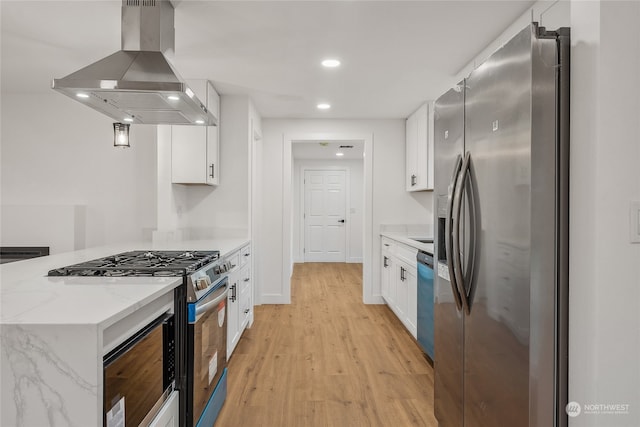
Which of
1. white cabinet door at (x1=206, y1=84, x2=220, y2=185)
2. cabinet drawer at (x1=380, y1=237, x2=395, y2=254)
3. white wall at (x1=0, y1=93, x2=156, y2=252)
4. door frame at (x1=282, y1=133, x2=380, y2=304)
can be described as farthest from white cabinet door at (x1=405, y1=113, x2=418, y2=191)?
white wall at (x1=0, y1=93, x2=156, y2=252)

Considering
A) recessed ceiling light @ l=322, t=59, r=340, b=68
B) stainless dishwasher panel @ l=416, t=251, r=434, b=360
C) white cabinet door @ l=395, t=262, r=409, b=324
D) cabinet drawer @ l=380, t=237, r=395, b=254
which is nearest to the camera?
stainless dishwasher panel @ l=416, t=251, r=434, b=360

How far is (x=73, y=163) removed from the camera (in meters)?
3.66

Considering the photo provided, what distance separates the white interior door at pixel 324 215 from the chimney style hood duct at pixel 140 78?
608cm

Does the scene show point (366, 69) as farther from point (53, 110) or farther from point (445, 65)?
point (53, 110)

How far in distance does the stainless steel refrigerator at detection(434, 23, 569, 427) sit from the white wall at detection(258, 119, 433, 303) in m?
3.13

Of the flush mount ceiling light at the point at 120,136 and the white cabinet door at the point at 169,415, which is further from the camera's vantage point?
the flush mount ceiling light at the point at 120,136

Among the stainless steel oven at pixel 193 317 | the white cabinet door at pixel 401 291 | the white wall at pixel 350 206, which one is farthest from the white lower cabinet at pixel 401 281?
the white wall at pixel 350 206

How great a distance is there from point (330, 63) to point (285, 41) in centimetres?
49

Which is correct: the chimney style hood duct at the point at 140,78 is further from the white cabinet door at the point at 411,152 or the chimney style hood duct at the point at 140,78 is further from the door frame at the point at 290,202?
the white cabinet door at the point at 411,152

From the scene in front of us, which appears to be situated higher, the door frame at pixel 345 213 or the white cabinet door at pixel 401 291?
the door frame at pixel 345 213

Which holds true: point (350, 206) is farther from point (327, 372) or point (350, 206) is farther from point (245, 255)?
point (327, 372)

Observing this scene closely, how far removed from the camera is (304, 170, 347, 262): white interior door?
27.3ft

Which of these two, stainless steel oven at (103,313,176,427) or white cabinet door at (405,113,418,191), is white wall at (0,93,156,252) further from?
white cabinet door at (405,113,418,191)

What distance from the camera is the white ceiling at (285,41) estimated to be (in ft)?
7.04
